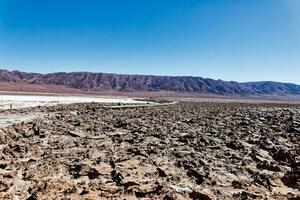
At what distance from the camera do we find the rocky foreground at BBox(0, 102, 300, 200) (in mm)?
7273

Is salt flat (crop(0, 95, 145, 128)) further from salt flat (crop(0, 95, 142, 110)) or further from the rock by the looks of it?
the rock

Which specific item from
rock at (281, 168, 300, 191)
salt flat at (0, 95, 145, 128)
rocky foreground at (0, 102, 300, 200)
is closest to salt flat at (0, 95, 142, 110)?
salt flat at (0, 95, 145, 128)

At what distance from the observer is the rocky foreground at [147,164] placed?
23.9ft

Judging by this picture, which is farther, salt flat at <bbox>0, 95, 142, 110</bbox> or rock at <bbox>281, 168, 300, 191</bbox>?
salt flat at <bbox>0, 95, 142, 110</bbox>

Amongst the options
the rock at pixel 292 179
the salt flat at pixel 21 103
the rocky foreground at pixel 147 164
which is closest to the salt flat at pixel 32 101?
the salt flat at pixel 21 103

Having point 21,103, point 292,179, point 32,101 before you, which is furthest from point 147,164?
point 32,101

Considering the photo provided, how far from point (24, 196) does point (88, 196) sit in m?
1.17

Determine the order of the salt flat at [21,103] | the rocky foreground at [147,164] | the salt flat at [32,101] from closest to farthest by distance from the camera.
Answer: the rocky foreground at [147,164], the salt flat at [21,103], the salt flat at [32,101]

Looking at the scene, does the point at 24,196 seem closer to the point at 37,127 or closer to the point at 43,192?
the point at 43,192

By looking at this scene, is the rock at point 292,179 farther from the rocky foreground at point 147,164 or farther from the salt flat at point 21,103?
the salt flat at point 21,103

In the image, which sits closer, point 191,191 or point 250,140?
point 191,191

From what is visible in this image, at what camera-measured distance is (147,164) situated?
9.55 metres

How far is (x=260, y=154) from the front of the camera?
11391 mm

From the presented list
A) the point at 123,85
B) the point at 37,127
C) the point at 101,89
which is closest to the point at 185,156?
the point at 37,127
